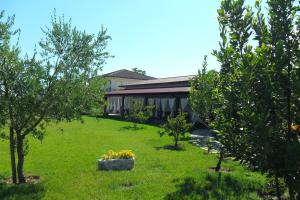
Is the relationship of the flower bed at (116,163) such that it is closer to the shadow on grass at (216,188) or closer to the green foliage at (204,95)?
the shadow on grass at (216,188)

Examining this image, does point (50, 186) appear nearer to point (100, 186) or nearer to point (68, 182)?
point (68, 182)

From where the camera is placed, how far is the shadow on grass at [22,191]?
8.20 m

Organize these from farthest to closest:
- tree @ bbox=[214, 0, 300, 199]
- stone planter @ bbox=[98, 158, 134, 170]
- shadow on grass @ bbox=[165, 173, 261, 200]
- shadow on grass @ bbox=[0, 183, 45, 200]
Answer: stone planter @ bbox=[98, 158, 134, 170], shadow on grass @ bbox=[165, 173, 261, 200], shadow on grass @ bbox=[0, 183, 45, 200], tree @ bbox=[214, 0, 300, 199]

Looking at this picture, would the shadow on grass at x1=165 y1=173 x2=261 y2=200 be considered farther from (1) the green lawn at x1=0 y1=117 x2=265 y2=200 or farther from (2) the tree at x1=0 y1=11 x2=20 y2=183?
(2) the tree at x1=0 y1=11 x2=20 y2=183

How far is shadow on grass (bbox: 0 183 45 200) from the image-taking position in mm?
8195

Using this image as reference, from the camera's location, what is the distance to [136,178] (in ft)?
33.6

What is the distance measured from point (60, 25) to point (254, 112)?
7384 millimetres

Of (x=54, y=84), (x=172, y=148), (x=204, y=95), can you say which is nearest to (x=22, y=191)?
(x=54, y=84)

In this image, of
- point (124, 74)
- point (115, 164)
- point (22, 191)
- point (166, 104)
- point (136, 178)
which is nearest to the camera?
point (22, 191)

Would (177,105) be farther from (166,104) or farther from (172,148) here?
(172,148)

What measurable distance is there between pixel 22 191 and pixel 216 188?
4.98 metres

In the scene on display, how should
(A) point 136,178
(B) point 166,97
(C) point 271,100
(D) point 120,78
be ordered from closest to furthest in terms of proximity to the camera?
(C) point 271,100 < (A) point 136,178 < (B) point 166,97 < (D) point 120,78

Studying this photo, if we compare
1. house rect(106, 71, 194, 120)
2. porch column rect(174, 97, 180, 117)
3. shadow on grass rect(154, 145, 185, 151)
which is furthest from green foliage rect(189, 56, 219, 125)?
porch column rect(174, 97, 180, 117)

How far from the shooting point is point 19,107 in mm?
9117
